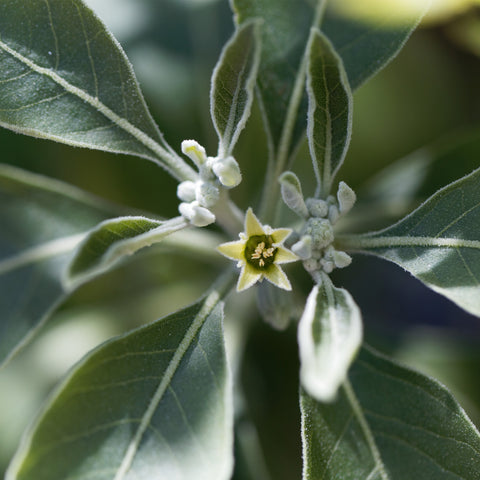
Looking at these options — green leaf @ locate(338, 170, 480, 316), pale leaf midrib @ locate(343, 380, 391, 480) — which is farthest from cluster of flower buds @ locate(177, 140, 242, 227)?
pale leaf midrib @ locate(343, 380, 391, 480)

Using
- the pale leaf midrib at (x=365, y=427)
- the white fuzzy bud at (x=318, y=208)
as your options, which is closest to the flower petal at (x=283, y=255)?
the white fuzzy bud at (x=318, y=208)

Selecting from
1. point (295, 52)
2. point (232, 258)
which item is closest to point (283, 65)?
point (295, 52)

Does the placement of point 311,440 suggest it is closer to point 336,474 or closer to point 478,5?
point 336,474

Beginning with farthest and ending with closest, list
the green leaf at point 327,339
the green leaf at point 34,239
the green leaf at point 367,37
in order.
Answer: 1. the green leaf at point 34,239
2. the green leaf at point 367,37
3. the green leaf at point 327,339

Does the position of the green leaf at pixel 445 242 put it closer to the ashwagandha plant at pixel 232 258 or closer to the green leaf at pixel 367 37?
the ashwagandha plant at pixel 232 258

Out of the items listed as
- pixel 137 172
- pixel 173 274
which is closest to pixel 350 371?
pixel 173 274

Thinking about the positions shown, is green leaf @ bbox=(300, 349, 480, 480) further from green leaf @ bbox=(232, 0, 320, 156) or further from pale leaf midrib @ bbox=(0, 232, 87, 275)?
pale leaf midrib @ bbox=(0, 232, 87, 275)

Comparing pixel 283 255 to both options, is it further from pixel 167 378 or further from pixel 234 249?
pixel 167 378
